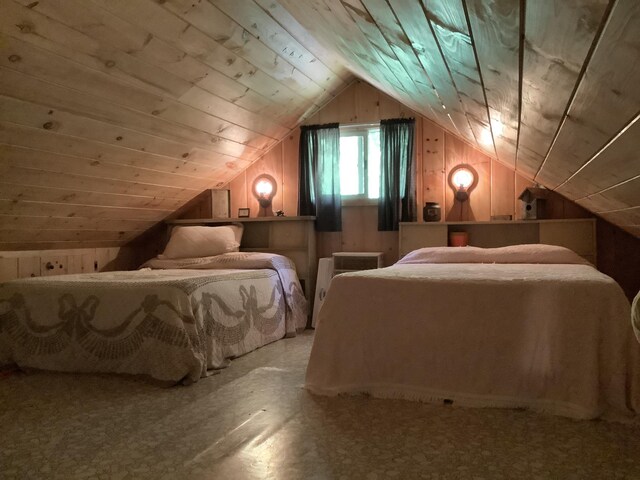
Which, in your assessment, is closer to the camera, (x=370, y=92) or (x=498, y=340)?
(x=498, y=340)

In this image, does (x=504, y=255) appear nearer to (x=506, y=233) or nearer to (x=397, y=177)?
(x=506, y=233)

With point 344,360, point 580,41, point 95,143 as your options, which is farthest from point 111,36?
point 580,41

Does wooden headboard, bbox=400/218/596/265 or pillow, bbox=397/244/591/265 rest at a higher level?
wooden headboard, bbox=400/218/596/265

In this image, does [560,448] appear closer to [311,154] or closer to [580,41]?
[580,41]

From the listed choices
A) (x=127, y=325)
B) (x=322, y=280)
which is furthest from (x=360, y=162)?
(x=127, y=325)

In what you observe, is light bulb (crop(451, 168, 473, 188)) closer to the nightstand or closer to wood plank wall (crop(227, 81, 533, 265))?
wood plank wall (crop(227, 81, 533, 265))

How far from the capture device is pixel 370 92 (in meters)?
4.19

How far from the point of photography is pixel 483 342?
6.59 feet

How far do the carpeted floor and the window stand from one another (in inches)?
90.8

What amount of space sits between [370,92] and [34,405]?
3339 millimetres

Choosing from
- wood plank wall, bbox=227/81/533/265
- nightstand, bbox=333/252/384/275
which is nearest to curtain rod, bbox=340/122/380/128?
wood plank wall, bbox=227/81/533/265

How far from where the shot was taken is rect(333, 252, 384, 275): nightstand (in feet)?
12.9

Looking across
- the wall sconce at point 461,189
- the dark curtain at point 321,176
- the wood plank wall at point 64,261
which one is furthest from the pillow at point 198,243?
the wall sconce at point 461,189

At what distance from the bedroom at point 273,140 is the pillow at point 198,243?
1.09ft
